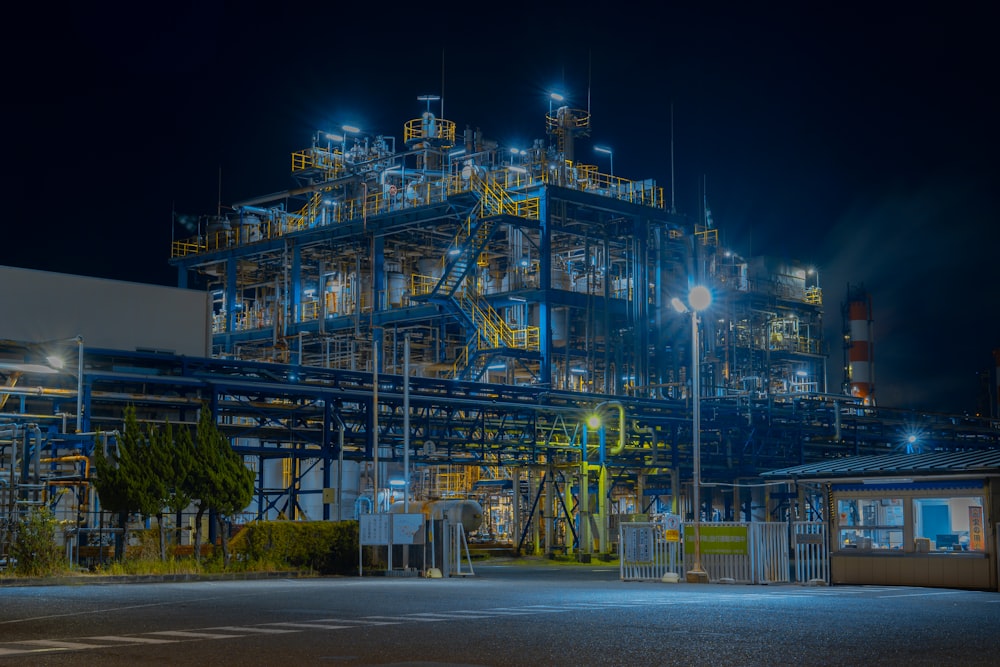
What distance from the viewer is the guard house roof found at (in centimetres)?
2850

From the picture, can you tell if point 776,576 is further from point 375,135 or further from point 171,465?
point 375,135

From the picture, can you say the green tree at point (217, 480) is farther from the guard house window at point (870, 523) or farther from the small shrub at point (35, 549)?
the guard house window at point (870, 523)

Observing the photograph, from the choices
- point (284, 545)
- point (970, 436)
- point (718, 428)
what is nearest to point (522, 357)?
point (718, 428)

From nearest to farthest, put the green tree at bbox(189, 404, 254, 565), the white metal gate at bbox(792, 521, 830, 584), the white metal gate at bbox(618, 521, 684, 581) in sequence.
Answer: the white metal gate at bbox(792, 521, 830, 584) → the white metal gate at bbox(618, 521, 684, 581) → the green tree at bbox(189, 404, 254, 565)

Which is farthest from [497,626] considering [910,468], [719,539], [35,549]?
[35,549]

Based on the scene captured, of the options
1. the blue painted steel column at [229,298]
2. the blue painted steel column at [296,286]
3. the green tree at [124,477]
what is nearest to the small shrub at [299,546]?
the green tree at [124,477]

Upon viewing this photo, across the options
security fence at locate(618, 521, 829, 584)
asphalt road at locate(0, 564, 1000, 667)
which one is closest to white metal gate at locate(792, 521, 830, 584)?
security fence at locate(618, 521, 829, 584)

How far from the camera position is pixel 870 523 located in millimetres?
31047

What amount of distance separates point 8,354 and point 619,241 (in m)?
34.9

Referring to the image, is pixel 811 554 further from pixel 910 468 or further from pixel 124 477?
pixel 124 477

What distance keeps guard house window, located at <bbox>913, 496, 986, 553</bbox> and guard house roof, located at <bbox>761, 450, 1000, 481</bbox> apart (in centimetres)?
64

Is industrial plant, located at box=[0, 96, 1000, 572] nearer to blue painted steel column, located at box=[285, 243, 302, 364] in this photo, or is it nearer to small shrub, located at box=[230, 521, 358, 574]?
blue painted steel column, located at box=[285, 243, 302, 364]

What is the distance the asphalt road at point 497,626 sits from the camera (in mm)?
13625

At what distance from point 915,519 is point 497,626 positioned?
50.1 feet
